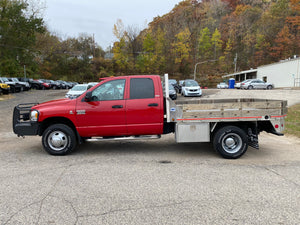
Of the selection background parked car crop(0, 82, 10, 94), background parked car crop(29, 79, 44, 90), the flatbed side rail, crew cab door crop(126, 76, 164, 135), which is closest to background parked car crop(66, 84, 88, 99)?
background parked car crop(0, 82, 10, 94)

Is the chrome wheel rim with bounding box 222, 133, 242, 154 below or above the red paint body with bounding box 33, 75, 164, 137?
below

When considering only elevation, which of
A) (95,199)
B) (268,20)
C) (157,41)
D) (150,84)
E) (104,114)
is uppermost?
(268,20)

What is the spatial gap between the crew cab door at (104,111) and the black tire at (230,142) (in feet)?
7.59

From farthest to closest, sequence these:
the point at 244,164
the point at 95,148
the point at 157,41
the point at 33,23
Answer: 1. the point at 157,41
2. the point at 33,23
3. the point at 95,148
4. the point at 244,164

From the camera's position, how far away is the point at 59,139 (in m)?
5.90

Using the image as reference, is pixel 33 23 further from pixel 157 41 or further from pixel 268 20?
pixel 268 20

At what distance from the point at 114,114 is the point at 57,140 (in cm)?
160

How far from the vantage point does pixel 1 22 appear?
3522 centimetres

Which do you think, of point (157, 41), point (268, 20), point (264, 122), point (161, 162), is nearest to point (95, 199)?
point (161, 162)

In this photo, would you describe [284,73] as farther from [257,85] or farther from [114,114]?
[114,114]

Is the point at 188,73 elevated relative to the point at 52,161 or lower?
elevated

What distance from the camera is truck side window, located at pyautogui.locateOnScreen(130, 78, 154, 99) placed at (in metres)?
5.86

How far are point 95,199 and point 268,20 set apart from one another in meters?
86.2

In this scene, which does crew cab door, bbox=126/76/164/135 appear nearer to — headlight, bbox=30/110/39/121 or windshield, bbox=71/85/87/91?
headlight, bbox=30/110/39/121
